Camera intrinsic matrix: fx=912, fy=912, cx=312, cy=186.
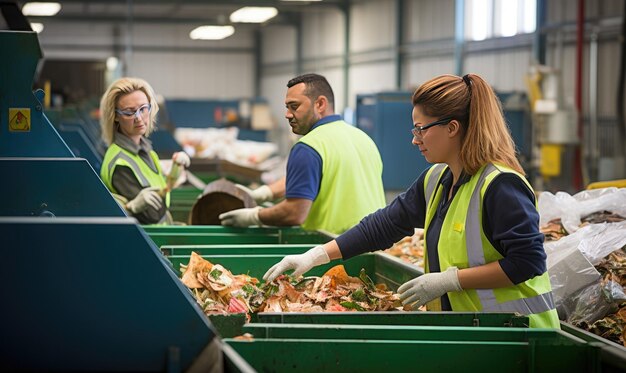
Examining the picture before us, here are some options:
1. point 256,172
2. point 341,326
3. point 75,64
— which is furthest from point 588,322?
point 75,64

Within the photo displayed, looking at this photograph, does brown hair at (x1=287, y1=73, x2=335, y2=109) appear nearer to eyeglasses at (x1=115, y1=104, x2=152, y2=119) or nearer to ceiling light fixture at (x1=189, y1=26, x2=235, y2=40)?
eyeglasses at (x1=115, y1=104, x2=152, y2=119)

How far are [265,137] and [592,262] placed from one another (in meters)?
17.5

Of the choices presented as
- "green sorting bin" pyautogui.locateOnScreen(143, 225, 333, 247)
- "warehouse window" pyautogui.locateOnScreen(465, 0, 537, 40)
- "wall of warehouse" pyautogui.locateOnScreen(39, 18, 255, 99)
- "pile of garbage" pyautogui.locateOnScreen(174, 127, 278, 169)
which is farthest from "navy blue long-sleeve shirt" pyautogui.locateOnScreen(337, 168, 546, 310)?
"wall of warehouse" pyautogui.locateOnScreen(39, 18, 255, 99)

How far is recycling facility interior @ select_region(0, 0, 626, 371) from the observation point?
71.2 inches

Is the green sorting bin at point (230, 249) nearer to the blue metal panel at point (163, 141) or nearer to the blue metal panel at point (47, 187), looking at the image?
the blue metal panel at point (47, 187)

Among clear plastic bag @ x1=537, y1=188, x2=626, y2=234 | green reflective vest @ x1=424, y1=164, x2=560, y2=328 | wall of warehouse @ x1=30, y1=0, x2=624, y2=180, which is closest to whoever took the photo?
green reflective vest @ x1=424, y1=164, x2=560, y2=328

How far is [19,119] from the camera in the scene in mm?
3711

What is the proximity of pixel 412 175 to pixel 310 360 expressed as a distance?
33.5 ft

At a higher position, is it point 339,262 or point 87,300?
point 87,300

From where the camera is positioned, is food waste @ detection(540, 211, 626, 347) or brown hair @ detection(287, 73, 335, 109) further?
brown hair @ detection(287, 73, 335, 109)

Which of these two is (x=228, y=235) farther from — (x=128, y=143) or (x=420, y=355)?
(x=420, y=355)

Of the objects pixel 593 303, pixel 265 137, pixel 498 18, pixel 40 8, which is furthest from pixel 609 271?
pixel 40 8

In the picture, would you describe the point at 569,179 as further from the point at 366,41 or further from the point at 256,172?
the point at 366,41

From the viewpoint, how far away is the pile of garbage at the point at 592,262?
3367 millimetres
